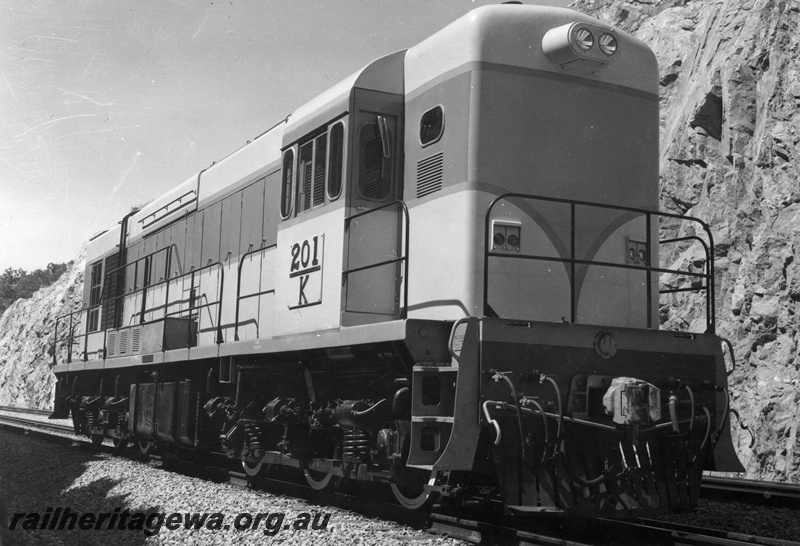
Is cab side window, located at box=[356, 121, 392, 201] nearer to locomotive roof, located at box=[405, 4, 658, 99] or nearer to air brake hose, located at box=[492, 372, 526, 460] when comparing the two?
locomotive roof, located at box=[405, 4, 658, 99]

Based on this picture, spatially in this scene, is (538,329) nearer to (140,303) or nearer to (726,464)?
(726,464)

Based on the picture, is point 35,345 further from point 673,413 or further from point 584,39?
point 673,413

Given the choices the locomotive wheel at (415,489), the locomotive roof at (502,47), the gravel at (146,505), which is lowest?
the gravel at (146,505)

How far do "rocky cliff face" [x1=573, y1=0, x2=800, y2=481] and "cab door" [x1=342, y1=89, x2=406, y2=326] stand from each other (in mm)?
8091

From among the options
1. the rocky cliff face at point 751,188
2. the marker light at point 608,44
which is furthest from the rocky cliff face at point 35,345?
the marker light at point 608,44

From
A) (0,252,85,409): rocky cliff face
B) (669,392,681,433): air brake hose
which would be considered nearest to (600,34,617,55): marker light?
(669,392,681,433): air brake hose

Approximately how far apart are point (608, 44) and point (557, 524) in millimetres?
3982

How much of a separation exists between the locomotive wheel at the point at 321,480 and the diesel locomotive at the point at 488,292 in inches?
1.4

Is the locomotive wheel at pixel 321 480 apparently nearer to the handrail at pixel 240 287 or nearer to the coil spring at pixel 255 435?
the coil spring at pixel 255 435

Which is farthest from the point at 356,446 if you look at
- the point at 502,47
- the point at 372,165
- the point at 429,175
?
the point at 502,47

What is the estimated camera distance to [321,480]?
853 centimetres

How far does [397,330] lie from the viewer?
6.18 meters

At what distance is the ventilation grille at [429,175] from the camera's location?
6.96m

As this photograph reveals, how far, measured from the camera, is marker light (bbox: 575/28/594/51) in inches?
269
